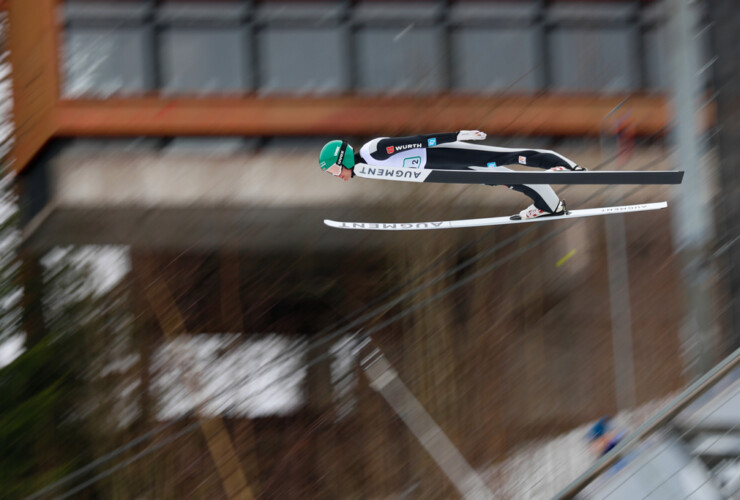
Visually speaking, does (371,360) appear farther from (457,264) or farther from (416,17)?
(416,17)

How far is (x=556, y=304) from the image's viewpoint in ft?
35.1

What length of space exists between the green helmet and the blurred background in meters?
3.75


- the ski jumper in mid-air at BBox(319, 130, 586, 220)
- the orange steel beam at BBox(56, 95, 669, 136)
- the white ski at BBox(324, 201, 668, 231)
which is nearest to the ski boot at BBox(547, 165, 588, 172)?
the ski jumper in mid-air at BBox(319, 130, 586, 220)

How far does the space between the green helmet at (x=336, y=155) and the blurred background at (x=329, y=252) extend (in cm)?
375

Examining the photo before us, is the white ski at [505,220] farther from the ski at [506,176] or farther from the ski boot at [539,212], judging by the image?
the ski at [506,176]

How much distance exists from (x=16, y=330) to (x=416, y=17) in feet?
17.8

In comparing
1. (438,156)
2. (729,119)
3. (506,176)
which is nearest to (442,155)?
(438,156)

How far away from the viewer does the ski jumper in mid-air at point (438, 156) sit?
630 centimetres

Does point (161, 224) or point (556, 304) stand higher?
point (161, 224)

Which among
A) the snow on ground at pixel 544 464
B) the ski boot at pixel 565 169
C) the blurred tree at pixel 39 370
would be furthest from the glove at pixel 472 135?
the snow on ground at pixel 544 464

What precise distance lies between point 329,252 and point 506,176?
13.6 ft

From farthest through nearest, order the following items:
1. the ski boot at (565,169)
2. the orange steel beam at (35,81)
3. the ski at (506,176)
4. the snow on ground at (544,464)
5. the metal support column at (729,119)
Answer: the snow on ground at (544,464), the orange steel beam at (35,81), the metal support column at (729,119), the ski boot at (565,169), the ski at (506,176)

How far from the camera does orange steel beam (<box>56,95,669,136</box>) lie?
10.0 meters

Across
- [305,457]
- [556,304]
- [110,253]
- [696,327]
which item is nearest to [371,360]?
[305,457]
